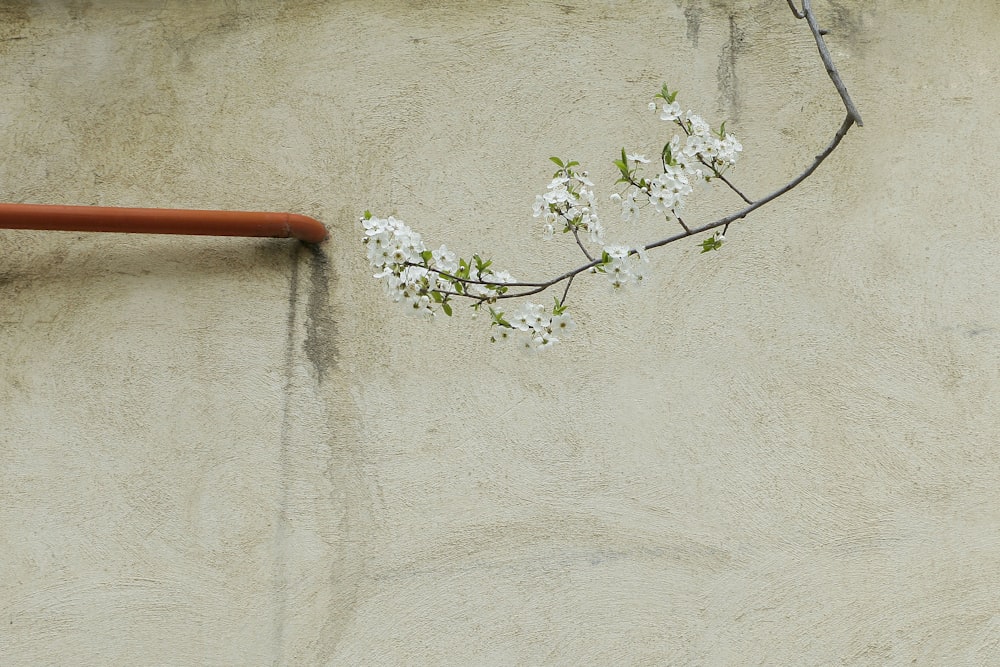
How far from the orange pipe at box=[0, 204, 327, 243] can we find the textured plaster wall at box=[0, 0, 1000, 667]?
5.7 inches

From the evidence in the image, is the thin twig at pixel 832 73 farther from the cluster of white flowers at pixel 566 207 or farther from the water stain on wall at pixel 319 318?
the water stain on wall at pixel 319 318

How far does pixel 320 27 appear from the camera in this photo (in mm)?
2945

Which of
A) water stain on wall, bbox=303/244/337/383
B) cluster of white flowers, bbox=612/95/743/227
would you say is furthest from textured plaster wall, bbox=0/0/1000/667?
cluster of white flowers, bbox=612/95/743/227

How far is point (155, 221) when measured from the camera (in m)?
2.58

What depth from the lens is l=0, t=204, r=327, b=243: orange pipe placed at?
8.32 feet

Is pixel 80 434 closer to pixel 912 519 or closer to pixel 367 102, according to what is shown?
pixel 367 102

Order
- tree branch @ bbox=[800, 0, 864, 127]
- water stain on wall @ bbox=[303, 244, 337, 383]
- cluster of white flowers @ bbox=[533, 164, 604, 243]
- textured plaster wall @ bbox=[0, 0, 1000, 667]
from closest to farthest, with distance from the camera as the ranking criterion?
tree branch @ bbox=[800, 0, 864, 127] → cluster of white flowers @ bbox=[533, 164, 604, 243] → textured plaster wall @ bbox=[0, 0, 1000, 667] → water stain on wall @ bbox=[303, 244, 337, 383]

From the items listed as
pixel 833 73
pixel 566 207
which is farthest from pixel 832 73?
pixel 566 207

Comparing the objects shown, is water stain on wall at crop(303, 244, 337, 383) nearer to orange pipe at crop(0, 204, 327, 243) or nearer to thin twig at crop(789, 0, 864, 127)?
orange pipe at crop(0, 204, 327, 243)

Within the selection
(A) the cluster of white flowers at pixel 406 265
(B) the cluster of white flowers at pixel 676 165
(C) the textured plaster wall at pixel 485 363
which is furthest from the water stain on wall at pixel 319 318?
(B) the cluster of white flowers at pixel 676 165

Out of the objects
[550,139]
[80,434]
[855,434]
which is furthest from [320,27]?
[855,434]

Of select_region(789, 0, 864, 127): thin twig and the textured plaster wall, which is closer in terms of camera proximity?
select_region(789, 0, 864, 127): thin twig

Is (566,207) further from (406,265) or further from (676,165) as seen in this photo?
(406,265)

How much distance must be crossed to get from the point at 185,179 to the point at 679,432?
6.39 feet
